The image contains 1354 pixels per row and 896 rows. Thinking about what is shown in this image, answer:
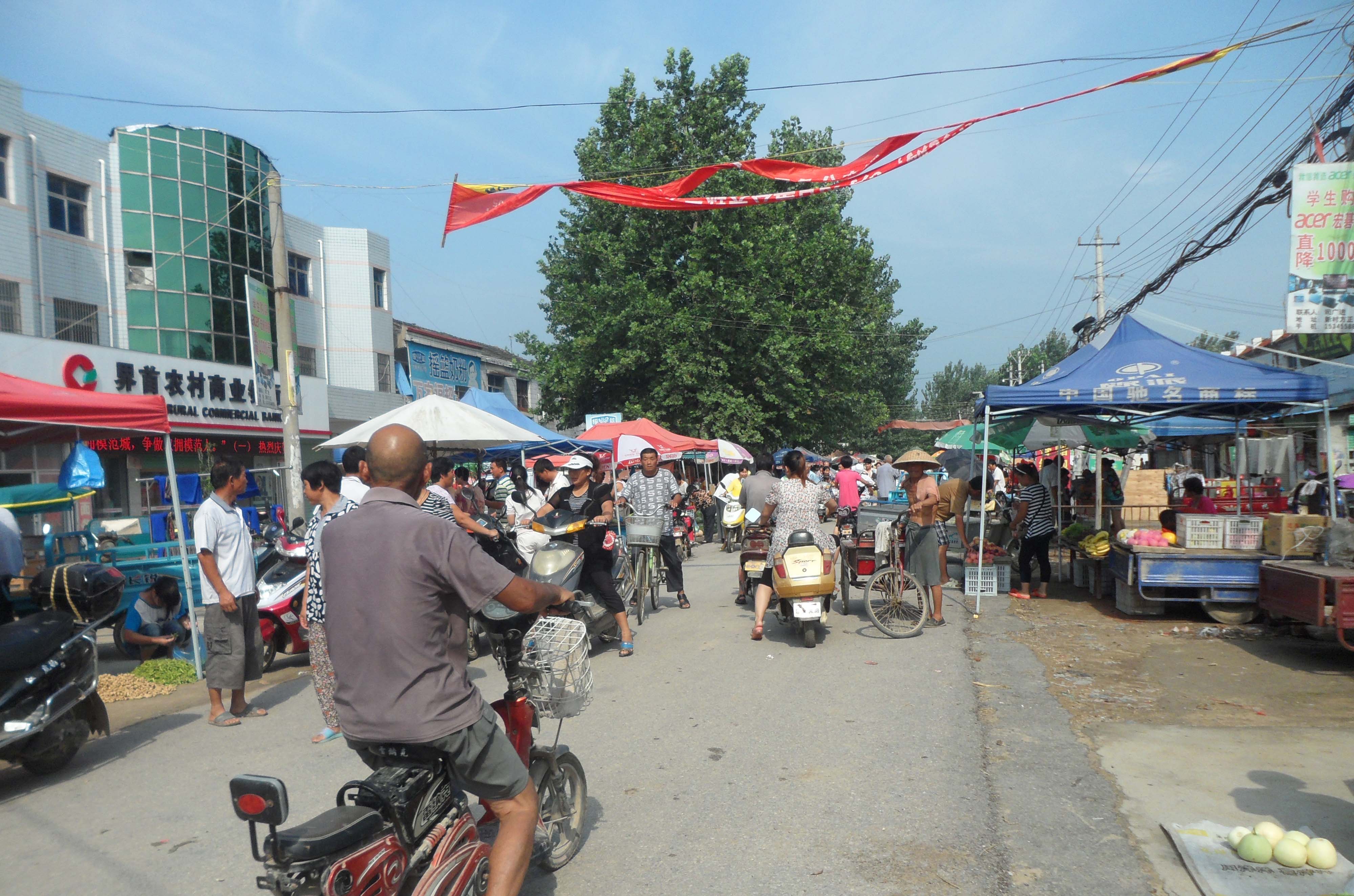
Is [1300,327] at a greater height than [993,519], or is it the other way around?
[1300,327]

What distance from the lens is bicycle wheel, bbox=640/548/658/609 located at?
11.0 m

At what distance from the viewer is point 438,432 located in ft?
36.6

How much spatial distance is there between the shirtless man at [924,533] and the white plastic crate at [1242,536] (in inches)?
122

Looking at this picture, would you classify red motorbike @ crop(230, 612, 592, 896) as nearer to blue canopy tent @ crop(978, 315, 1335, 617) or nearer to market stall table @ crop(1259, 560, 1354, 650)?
market stall table @ crop(1259, 560, 1354, 650)

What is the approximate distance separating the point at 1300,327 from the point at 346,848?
23.1 feet

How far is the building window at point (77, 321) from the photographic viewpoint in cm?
2125

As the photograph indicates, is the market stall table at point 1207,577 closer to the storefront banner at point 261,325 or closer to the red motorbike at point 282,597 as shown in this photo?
the red motorbike at point 282,597

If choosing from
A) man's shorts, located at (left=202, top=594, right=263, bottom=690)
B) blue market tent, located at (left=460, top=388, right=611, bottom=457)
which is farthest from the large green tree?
man's shorts, located at (left=202, top=594, right=263, bottom=690)

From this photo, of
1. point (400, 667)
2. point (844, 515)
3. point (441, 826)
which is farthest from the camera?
point (844, 515)

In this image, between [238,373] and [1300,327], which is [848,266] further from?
[1300,327]

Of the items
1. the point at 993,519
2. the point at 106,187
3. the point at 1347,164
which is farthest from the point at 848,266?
the point at 1347,164

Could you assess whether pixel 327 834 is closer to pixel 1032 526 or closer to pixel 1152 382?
pixel 1152 382

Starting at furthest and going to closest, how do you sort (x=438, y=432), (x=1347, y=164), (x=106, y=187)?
1. (x=106, y=187)
2. (x=438, y=432)
3. (x=1347, y=164)

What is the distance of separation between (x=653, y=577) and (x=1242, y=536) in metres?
6.66
